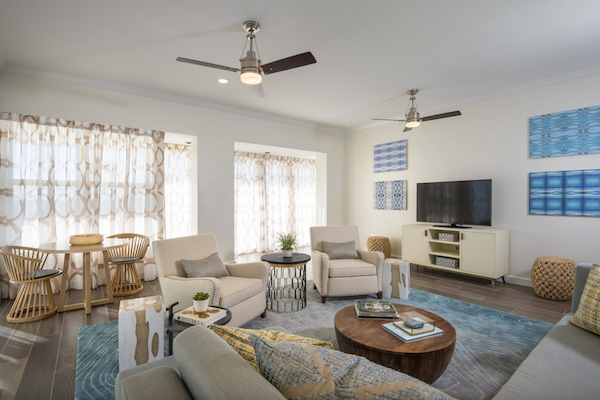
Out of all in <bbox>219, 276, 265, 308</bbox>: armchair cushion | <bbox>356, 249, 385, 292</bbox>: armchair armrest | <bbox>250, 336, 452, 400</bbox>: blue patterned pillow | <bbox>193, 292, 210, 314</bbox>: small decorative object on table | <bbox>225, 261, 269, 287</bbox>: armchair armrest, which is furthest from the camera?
<bbox>356, 249, 385, 292</bbox>: armchair armrest

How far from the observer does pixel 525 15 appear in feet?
8.71

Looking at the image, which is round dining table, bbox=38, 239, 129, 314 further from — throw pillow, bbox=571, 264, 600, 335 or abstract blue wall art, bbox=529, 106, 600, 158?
abstract blue wall art, bbox=529, 106, 600, 158

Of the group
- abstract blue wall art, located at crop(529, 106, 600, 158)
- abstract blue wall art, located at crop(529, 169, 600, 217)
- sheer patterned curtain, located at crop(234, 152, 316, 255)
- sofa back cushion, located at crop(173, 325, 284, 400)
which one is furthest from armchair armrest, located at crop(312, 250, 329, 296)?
sheer patterned curtain, located at crop(234, 152, 316, 255)

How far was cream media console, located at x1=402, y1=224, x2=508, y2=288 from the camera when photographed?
430cm

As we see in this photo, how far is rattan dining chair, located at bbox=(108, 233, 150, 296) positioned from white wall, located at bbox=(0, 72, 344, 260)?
95 centimetres

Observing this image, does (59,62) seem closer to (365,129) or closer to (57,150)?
(57,150)

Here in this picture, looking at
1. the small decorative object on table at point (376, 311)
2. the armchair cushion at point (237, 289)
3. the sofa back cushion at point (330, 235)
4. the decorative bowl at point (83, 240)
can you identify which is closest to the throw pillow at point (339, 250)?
the sofa back cushion at point (330, 235)

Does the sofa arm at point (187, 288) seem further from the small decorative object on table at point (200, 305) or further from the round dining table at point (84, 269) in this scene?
the round dining table at point (84, 269)

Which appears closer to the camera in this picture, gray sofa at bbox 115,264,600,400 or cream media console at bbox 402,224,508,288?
gray sofa at bbox 115,264,600,400

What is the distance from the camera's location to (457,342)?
267 cm

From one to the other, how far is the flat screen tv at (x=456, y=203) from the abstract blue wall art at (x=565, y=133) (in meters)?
0.77

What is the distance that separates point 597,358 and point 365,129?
18.2 feet

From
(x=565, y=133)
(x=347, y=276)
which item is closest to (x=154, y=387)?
(x=347, y=276)

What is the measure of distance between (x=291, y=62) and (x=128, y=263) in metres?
3.33
